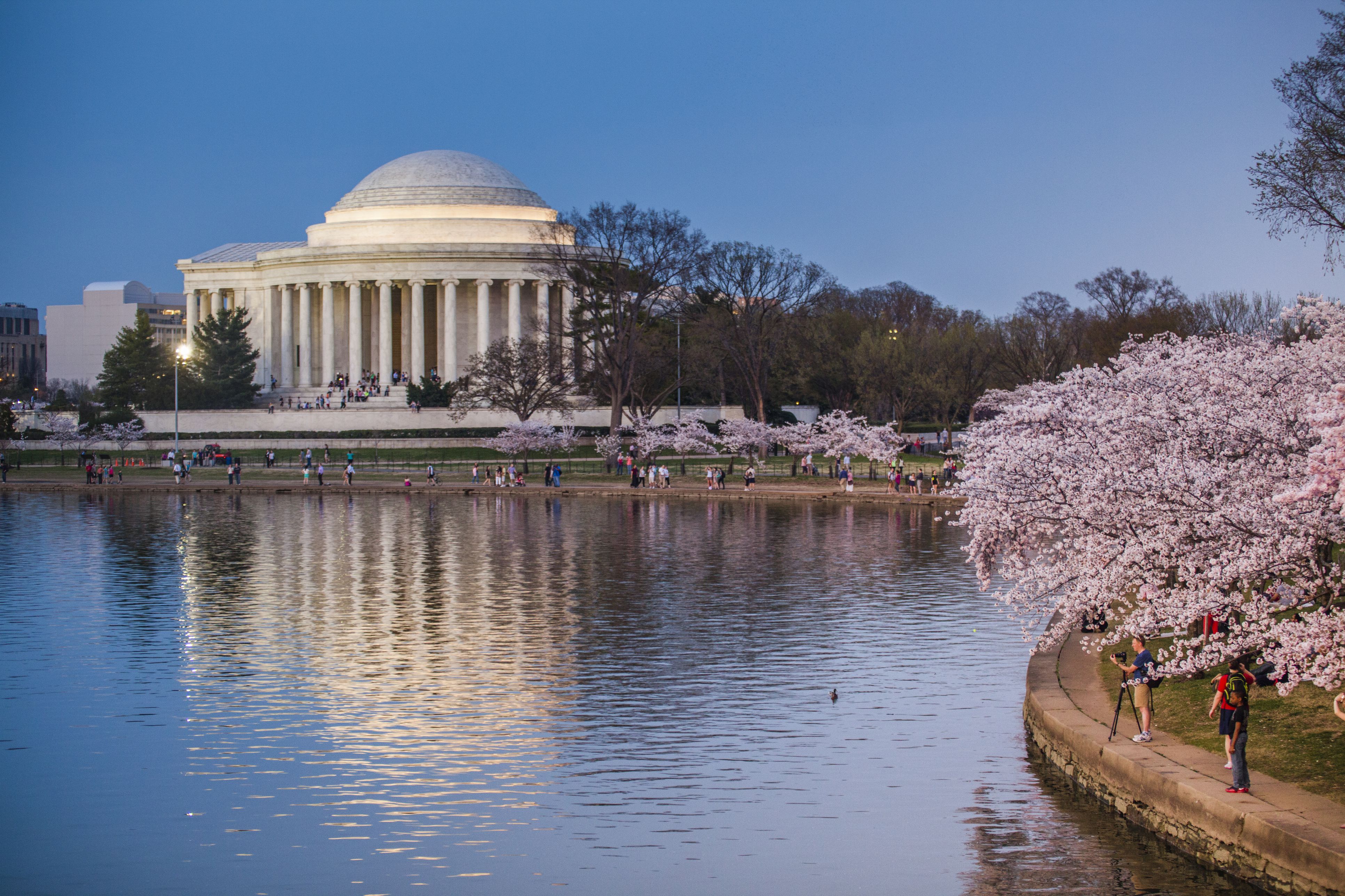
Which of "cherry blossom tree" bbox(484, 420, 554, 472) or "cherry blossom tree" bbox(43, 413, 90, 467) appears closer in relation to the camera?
"cherry blossom tree" bbox(484, 420, 554, 472)

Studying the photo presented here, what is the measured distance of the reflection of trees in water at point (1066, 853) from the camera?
13.7 meters

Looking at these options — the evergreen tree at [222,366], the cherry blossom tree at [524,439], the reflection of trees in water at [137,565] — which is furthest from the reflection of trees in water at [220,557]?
the evergreen tree at [222,366]

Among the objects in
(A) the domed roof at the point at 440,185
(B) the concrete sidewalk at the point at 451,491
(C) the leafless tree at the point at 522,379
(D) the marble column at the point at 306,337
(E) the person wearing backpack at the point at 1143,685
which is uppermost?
(A) the domed roof at the point at 440,185

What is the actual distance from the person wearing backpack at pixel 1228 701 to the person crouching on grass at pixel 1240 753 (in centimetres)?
4

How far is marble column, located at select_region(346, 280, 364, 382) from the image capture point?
109750 millimetres

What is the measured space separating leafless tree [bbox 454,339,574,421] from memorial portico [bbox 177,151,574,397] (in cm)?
1256

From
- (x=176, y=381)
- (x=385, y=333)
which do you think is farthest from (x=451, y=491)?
(x=385, y=333)

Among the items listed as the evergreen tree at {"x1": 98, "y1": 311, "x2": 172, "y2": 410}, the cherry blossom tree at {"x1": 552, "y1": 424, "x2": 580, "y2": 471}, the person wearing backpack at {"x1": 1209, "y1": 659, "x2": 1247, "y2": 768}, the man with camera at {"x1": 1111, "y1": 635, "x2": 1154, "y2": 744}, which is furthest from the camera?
the evergreen tree at {"x1": 98, "y1": 311, "x2": 172, "y2": 410}

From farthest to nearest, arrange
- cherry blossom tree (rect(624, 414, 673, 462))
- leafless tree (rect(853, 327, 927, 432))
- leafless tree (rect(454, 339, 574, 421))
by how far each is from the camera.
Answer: leafless tree (rect(853, 327, 927, 432))
leafless tree (rect(454, 339, 574, 421))
cherry blossom tree (rect(624, 414, 673, 462))

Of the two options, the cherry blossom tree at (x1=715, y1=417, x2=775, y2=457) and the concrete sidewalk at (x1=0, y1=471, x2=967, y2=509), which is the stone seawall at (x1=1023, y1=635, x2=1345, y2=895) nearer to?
the concrete sidewalk at (x1=0, y1=471, x2=967, y2=509)

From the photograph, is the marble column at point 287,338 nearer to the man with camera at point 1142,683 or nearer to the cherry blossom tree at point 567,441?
the cherry blossom tree at point 567,441

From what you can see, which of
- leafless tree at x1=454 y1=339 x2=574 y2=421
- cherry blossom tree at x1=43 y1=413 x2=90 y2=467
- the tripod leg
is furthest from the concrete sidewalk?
the tripod leg

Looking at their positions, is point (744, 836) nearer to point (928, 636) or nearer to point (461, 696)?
point (461, 696)

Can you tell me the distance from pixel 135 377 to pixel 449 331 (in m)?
22.1
